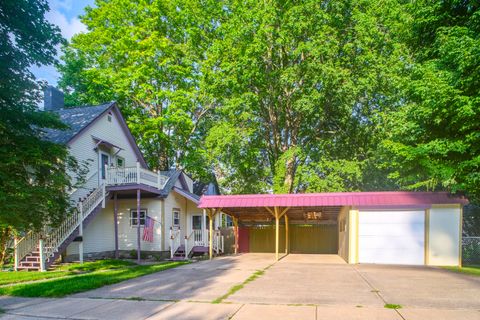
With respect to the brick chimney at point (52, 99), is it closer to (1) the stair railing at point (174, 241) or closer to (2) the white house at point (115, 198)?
(2) the white house at point (115, 198)

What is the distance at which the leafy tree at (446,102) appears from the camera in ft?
35.4

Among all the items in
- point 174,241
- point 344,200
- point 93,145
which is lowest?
point 174,241

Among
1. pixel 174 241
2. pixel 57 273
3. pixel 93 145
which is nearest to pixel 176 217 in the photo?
pixel 174 241

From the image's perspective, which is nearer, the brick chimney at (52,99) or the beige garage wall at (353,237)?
the beige garage wall at (353,237)

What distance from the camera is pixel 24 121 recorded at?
10461mm

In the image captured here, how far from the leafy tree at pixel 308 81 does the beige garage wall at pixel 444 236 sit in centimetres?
806

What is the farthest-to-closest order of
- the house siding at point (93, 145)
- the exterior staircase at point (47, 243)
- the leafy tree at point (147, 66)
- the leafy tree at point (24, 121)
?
the leafy tree at point (147, 66)
the house siding at point (93, 145)
the exterior staircase at point (47, 243)
the leafy tree at point (24, 121)

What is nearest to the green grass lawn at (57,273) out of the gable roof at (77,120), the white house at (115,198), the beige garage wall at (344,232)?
the white house at (115,198)

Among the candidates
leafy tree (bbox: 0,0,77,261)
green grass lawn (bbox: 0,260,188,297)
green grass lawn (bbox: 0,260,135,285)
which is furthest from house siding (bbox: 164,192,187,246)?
leafy tree (bbox: 0,0,77,261)

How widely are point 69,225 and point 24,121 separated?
205 inches

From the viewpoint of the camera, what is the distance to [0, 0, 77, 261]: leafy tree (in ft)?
32.8

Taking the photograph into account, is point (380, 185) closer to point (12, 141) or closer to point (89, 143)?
point (89, 143)

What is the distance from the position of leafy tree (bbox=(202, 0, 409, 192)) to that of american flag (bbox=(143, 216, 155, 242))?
7.21 metres

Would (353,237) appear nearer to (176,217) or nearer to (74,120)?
(176,217)
